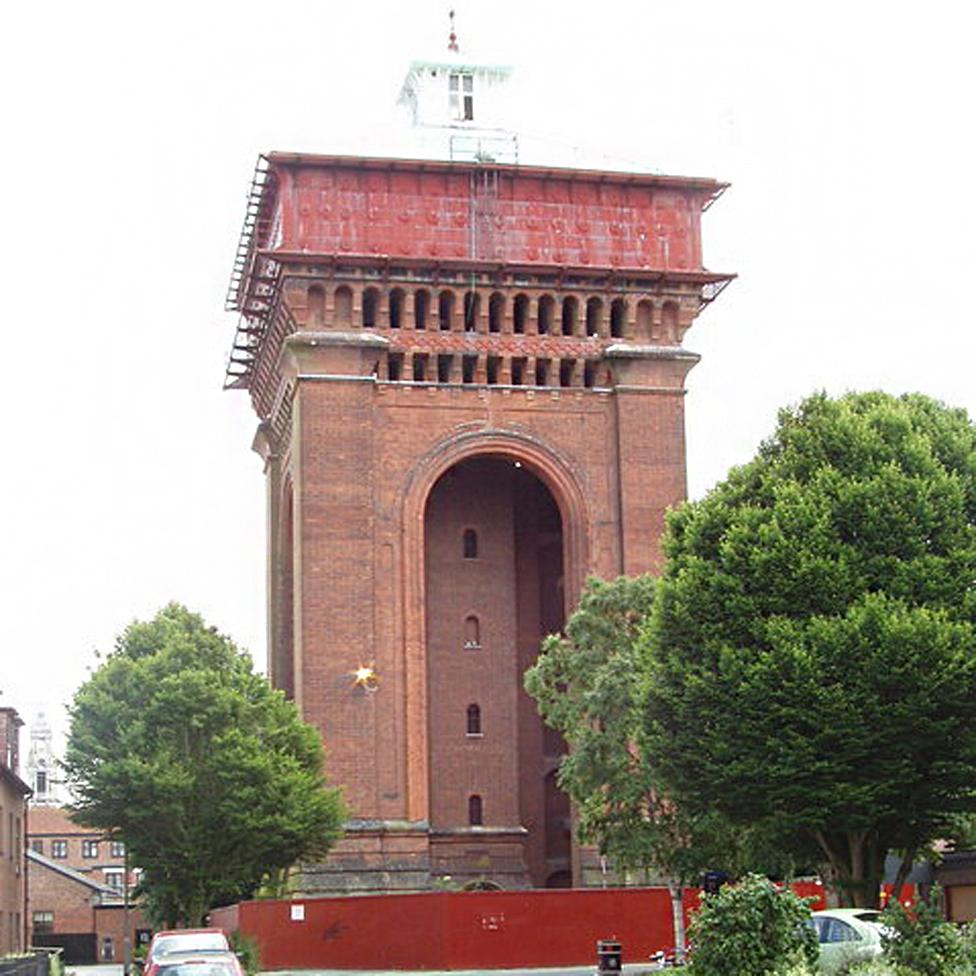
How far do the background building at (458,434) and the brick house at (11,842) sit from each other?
11.7m

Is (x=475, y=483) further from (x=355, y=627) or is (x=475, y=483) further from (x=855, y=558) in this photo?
(x=855, y=558)

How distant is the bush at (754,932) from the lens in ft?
100.0

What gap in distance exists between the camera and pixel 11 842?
75.1m

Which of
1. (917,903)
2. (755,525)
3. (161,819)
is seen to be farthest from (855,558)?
(161,819)

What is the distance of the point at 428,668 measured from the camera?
7000cm

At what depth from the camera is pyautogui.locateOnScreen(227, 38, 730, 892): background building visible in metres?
65.9

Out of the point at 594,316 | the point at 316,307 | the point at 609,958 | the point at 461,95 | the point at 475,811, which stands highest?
the point at 461,95

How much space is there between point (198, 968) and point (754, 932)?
354 inches

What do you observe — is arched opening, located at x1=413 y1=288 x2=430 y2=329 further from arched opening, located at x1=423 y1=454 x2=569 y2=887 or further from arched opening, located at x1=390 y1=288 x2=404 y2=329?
arched opening, located at x1=423 y1=454 x2=569 y2=887

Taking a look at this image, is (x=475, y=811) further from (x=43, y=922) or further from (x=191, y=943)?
(x=43, y=922)

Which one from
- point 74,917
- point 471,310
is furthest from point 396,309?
point 74,917

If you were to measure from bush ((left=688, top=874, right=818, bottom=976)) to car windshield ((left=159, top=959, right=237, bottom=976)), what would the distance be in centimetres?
778

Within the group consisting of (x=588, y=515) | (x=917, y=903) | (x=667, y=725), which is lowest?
(x=917, y=903)

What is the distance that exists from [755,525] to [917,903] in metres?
15.5
